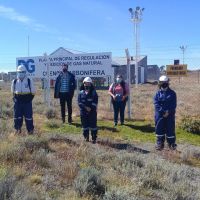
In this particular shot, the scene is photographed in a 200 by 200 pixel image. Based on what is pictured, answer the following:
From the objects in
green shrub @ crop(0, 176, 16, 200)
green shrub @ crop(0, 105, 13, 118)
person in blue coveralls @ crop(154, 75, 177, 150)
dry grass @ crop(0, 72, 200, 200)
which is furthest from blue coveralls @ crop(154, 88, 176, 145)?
green shrub @ crop(0, 105, 13, 118)

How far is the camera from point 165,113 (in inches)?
470

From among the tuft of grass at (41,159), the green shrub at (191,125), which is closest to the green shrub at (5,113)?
→ the green shrub at (191,125)

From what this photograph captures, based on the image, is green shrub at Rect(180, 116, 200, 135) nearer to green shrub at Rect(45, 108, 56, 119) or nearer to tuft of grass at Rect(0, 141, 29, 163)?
green shrub at Rect(45, 108, 56, 119)

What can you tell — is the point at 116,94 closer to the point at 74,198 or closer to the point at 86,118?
the point at 86,118

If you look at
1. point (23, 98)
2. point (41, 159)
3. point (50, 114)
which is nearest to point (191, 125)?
point (23, 98)

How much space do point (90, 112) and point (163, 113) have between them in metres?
1.93

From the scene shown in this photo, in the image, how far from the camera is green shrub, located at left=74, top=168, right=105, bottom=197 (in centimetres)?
700

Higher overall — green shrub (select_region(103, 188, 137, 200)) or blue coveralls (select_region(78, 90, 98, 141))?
blue coveralls (select_region(78, 90, 98, 141))

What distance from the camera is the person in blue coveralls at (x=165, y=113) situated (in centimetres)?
1190

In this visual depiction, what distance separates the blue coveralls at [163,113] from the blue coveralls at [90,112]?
1.60 meters

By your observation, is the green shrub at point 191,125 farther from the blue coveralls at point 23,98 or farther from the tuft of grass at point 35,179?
the tuft of grass at point 35,179

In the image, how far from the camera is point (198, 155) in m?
11.5

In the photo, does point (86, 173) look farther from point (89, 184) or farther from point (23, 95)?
point (23, 95)

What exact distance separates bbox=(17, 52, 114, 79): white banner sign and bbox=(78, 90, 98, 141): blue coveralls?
17.9 ft
